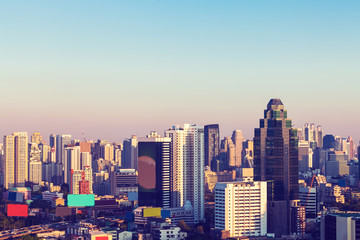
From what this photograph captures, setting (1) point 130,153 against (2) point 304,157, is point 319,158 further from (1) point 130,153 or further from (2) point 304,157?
(1) point 130,153

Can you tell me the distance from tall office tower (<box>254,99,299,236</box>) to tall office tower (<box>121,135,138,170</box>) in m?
77.4

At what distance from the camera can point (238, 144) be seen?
490 feet

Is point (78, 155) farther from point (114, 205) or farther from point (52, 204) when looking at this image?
point (114, 205)

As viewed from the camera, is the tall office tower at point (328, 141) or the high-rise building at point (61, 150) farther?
the tall office tower at point (328, 141)

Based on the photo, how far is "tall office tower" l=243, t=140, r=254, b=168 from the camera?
134250mm

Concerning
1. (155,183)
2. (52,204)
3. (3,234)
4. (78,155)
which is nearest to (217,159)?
(78,155)

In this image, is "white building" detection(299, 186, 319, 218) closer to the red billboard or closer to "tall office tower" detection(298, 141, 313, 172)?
the red billboard

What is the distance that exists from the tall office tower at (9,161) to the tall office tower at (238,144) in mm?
→ 45998

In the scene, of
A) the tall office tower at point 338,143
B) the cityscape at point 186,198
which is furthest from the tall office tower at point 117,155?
the tall office tower at point 338,143

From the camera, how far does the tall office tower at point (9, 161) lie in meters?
116

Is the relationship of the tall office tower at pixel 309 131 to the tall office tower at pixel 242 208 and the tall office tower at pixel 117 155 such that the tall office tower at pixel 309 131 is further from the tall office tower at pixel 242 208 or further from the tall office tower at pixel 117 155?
the tall office tower at pixel 242 208

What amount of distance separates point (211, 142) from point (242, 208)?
71.3 metres

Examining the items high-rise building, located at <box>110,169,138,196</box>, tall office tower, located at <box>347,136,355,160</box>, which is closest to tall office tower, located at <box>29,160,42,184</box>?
high-rise building, located at <box>110,169,138,196</box>

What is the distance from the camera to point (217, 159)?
136 metres
